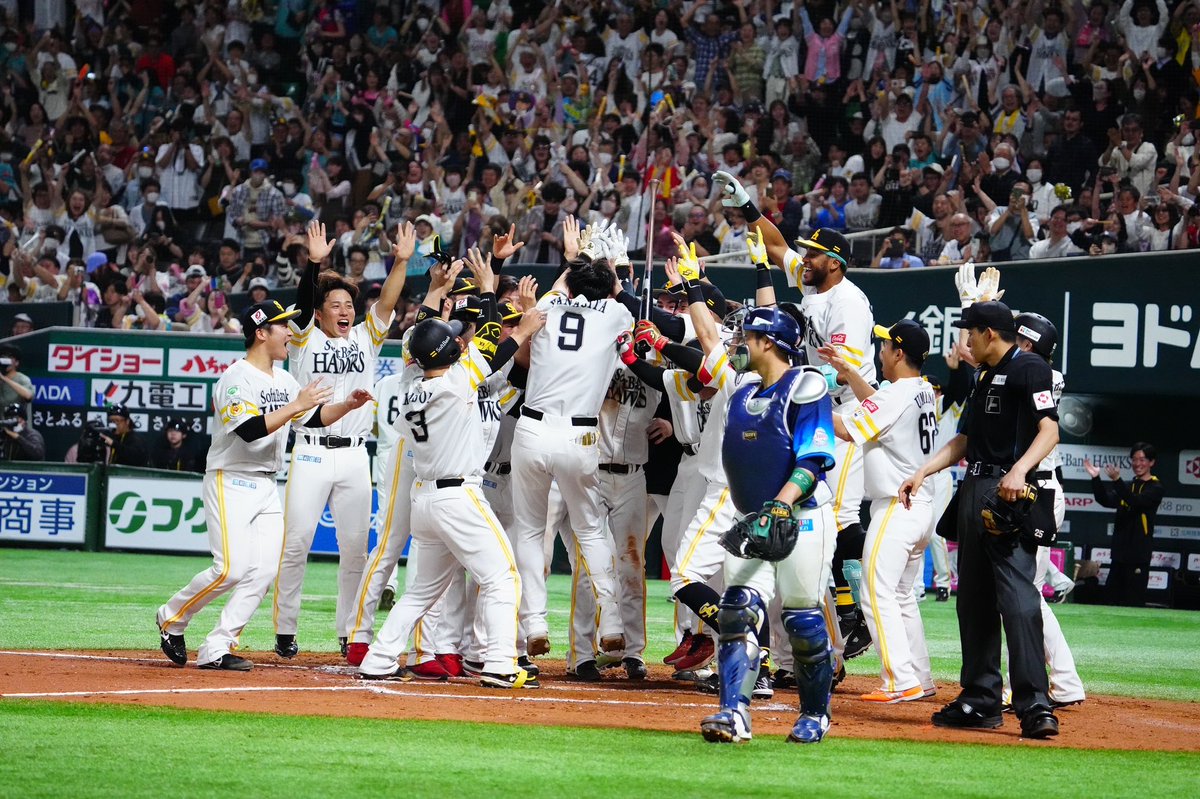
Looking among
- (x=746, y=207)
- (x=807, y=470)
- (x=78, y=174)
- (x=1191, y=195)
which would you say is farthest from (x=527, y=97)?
(x=807, y=470)

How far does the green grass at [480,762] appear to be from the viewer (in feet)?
17.7

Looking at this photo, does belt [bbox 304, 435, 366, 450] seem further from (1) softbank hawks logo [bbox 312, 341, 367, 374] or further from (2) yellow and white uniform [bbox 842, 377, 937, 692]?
(2) yellow and white uniform [bbox 842, 377, 937, 692]

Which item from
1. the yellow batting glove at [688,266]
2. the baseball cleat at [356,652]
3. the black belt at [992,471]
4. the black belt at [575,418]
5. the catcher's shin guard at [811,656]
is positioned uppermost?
the yellow batting glove at [688,266]

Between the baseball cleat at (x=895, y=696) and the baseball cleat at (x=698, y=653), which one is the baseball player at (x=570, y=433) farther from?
the baseball cleat at (x=895, y=696)

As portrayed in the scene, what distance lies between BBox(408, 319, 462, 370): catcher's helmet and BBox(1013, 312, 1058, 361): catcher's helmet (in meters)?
3.04

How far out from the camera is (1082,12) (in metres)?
18.8

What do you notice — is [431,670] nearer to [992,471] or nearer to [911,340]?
[911,340]

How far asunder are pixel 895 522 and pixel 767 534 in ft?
7.34

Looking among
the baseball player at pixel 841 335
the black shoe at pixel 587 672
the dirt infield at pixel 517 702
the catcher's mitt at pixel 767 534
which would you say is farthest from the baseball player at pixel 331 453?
the catcher's mitt at pixel 767 534

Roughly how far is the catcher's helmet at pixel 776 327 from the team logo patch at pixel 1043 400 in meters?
1.30

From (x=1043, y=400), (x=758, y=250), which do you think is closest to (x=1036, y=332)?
(x=1043, y=400)

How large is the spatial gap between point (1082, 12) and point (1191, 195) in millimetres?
3726

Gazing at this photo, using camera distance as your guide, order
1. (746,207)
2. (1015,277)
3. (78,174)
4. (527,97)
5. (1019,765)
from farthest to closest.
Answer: (78,174)
(527,97)
(1015,277)
(746,207)
(1019,765)

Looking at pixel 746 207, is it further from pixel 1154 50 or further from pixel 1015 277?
pixel 1154 50
